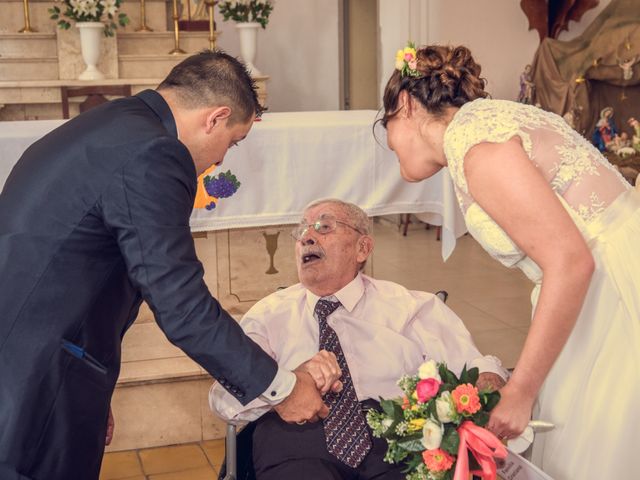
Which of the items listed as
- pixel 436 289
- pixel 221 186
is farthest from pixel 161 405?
pixel 436 289

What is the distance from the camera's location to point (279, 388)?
2244mm

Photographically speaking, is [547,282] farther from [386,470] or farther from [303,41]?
[303,41]

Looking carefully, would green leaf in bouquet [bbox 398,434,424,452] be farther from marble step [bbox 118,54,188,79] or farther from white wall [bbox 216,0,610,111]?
white wall [bbox 216,0,610,111]

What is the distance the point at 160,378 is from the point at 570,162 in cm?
231

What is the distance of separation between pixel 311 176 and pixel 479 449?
221 cm

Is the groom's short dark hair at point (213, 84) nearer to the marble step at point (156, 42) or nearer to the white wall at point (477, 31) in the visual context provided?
the marble step at point (156, 42)

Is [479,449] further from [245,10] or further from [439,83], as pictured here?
[245,10]

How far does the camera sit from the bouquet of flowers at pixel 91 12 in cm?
748

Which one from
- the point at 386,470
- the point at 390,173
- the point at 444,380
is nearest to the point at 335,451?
the point at 386,470

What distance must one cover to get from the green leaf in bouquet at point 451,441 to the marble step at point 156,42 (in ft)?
21.3

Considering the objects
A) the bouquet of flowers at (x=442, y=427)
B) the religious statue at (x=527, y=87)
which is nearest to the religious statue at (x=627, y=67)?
the religious statue at (x=527, y=87)

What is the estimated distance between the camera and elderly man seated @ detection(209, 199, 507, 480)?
2840mm

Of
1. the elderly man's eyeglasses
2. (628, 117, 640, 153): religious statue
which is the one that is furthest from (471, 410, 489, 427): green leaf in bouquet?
(628, 117, 640, 153): religious statue

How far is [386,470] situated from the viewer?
2832 millimetres
